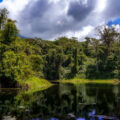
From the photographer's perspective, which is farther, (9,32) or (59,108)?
(9,32)

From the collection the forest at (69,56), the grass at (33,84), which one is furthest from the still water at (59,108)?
the forest at (69,56)

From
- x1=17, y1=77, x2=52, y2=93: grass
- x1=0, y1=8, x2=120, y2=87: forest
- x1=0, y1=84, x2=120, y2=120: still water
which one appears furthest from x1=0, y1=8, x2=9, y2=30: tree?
x1=0, y1=84, x2=120, y2=120: still water

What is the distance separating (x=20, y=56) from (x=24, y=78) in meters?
5.77

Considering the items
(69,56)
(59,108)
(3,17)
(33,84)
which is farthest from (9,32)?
(69,56)

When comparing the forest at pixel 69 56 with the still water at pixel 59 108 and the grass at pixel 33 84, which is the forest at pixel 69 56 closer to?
the grass at pixel 33 84

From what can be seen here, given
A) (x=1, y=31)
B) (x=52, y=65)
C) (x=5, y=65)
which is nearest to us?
(x=5, y=65)

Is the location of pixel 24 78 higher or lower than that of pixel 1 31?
lower

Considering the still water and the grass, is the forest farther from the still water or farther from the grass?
the still water

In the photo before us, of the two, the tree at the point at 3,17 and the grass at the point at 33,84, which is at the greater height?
the tree at the point at 3,17

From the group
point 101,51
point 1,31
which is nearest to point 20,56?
point 1,31

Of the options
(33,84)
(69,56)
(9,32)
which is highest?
(9,32)

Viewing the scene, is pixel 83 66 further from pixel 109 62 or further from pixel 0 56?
pixel 0 56

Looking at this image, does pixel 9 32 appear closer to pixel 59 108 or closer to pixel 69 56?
pixel 59 108

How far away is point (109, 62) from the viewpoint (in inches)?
3590
